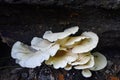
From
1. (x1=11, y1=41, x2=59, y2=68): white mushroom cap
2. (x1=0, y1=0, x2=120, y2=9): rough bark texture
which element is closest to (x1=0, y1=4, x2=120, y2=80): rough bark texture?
(x1=0, y1=0, x2=120, y2=9): rough bark texture

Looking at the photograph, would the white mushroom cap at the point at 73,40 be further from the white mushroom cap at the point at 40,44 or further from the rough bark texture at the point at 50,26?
the rough bark texture at the point at 50,26

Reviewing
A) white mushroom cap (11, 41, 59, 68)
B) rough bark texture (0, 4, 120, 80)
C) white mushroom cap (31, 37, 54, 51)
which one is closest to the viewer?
white mushroom cap (11, 41, 59, 68)

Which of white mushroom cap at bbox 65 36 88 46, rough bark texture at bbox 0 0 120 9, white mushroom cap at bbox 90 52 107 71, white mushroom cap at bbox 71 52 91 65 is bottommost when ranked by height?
white mushroom cap at bbox 90 52 107 71

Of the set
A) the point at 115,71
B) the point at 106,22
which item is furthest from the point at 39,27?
the point at 115,71

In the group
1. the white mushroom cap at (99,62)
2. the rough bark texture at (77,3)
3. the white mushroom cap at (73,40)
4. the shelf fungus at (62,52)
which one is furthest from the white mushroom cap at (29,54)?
the white mushroom cap at (99,62)

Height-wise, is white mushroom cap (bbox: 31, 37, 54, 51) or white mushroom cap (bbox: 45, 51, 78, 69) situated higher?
white mushroom cap (bbox: 31, 37, 54, 51)

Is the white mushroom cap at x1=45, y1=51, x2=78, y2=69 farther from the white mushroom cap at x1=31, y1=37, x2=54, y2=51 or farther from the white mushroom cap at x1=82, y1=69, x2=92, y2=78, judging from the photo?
the white mushroom cap at x1=82, y1=69, x2=92, y2=78
